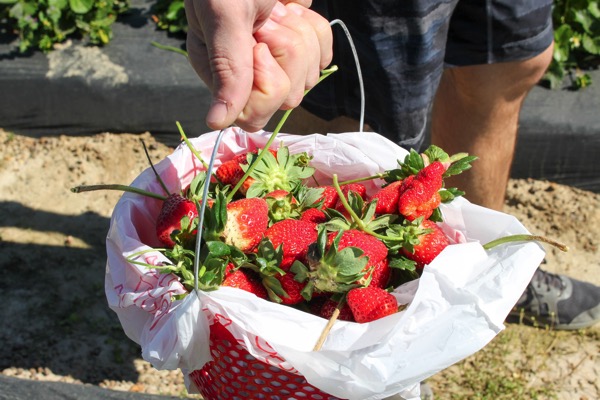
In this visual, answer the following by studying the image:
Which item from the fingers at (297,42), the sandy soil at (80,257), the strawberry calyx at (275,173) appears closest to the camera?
the fingers at (297,42)

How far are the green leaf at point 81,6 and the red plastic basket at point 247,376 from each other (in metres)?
1.89

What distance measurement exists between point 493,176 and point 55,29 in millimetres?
1671

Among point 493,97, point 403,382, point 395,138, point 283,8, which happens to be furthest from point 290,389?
point 493,97

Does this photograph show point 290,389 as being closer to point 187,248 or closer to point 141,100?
point 187,248

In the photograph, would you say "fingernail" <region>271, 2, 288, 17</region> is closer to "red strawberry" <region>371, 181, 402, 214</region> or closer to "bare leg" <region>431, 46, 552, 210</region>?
"red strawberry" <region>371, 181, 402, 214</region>

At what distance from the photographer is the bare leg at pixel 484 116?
5.82 ft

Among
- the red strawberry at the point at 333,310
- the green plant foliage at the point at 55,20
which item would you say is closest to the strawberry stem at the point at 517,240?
the red strawberry at the point at 333,310

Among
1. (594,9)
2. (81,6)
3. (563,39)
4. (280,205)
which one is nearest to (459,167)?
(280,205)

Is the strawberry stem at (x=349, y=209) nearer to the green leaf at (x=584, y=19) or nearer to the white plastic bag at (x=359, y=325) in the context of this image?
the white plastic bag at (x=359, y=325)

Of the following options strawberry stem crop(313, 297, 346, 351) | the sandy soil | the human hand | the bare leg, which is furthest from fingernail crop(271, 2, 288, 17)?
the sandy soil

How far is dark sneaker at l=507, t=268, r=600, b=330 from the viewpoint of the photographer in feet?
6.73

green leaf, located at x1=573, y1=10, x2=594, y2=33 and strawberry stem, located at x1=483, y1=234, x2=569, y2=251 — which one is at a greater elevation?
strawberry stem, located at x1=483, y1=234, x2=569, y2=251

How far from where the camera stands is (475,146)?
6.33 feet

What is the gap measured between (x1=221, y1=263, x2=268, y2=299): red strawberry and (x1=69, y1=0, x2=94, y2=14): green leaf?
1871mm
